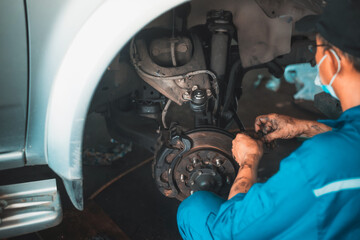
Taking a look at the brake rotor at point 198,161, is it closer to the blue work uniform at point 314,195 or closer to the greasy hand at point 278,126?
the greasy hand at point 278,126

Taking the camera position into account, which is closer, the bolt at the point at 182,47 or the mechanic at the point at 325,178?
the mechanic at the point at 325,178

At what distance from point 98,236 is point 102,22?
102 cm

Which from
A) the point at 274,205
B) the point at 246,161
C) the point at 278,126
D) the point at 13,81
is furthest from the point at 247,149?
the point at 13,81

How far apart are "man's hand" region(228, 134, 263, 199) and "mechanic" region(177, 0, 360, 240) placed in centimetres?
15

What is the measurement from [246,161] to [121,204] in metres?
0.89

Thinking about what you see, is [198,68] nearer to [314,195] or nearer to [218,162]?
[218,162]

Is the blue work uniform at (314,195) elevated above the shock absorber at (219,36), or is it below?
below

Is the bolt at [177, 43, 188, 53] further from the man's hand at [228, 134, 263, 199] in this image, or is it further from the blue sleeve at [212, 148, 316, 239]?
the blue sleeve at [212, 148, 316, 239]

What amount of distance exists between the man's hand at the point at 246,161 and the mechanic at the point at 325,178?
15 cm

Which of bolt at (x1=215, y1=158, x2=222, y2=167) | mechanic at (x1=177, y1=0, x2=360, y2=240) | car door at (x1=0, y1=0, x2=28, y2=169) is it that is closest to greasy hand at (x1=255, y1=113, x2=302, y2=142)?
bolt at (x1=215, y1=158, x2=222, y2=167)

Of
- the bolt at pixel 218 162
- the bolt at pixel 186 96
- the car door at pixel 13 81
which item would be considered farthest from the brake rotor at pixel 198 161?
the car door at pixel 13 81

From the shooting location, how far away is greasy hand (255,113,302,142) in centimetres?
127

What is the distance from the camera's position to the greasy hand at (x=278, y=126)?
1271 millimetres

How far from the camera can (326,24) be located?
829mm
